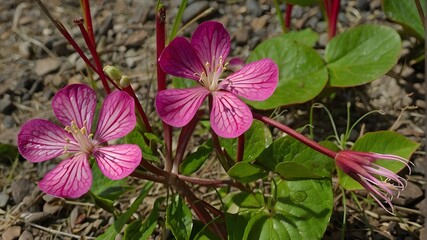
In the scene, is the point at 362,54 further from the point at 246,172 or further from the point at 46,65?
the point at 46,65

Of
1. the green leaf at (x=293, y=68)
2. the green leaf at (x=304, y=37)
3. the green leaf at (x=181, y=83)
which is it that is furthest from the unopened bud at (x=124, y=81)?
the green leaf at (x=304, y=37)

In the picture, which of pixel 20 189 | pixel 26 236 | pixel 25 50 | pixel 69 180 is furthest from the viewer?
pixel 25 50

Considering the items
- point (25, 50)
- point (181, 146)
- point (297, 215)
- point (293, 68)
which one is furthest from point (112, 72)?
point (25, 50)

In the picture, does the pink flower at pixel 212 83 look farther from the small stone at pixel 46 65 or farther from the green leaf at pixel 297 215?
the small stone at pixel 46 65

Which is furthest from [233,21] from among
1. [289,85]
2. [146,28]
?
[289,85]

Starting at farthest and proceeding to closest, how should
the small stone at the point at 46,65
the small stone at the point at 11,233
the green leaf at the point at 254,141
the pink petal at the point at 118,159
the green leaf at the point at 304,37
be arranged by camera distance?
the small stone at the point at 46,65 → the green leaf at the point at 304,37 → the small stone at the point at 11,233 → the green leaf at the point at 254,141 → the pink petal at the point at 118,159

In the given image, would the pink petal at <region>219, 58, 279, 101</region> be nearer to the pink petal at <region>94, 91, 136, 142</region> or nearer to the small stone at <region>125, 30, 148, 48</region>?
the pink petal at <region>94, 91, 136, 142</region>
